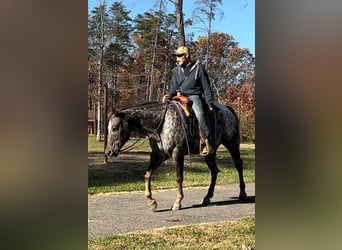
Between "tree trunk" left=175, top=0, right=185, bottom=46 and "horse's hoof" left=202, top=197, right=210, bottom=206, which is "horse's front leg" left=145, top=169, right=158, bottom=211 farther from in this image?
"tree trunk" left=175, top=0, right=185, bottom=46

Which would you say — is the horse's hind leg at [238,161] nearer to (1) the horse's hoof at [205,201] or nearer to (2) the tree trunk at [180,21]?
(1) the horse's hoof at [205,201]

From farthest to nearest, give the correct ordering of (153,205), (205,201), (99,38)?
(205,201), (153,205), (99,38)

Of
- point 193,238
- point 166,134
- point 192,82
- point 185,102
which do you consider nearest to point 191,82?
point 192,82

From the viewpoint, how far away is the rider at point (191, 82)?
11.8ft

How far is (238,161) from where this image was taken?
3686mm

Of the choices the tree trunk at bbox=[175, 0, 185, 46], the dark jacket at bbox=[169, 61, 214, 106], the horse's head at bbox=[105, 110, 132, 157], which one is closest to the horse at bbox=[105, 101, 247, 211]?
the horse's head at bbox=[105, 110, 132, 157]

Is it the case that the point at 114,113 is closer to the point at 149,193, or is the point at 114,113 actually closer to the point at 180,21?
the point at 149,193

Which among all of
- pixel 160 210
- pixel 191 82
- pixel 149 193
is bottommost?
pixel 160 210

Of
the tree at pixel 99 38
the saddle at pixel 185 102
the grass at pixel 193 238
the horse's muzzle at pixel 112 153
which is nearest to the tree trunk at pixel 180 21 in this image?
the saddle at pixel 185 102

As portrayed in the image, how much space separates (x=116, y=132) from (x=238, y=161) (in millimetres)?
1032

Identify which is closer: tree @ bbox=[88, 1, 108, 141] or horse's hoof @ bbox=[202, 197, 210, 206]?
tree @ bbox=[88, 1, 108, 141]

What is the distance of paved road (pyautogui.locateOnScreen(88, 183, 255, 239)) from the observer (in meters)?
3.35
